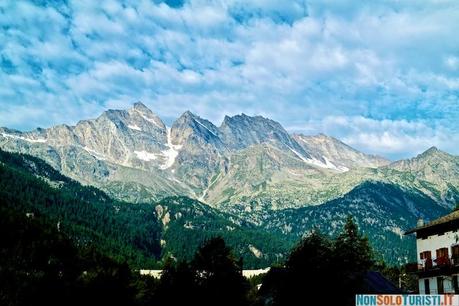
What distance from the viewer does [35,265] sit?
198m

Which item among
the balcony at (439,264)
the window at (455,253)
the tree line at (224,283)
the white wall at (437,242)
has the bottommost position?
the tree line at (224,283)

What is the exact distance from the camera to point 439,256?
66.9 m

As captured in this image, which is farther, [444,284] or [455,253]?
[444,284]

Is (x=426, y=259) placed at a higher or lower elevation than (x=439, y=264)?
higher

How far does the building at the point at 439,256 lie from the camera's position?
209 feet

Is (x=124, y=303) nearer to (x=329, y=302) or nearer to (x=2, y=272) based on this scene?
(x=329, y=302)

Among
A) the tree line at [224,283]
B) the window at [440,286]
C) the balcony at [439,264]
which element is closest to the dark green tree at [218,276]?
the tree line at [224,283]

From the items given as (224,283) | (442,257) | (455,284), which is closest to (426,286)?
(442,257)

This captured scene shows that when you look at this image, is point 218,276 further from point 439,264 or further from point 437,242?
point 437,242

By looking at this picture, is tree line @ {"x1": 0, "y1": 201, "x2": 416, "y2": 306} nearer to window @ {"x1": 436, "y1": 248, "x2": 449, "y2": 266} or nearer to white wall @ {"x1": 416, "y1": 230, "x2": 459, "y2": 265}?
window @ {"x1": 436, "y1": 248, "x2": 449, "y2": 266}

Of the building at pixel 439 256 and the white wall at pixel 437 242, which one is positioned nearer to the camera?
the building at pixel 439 256

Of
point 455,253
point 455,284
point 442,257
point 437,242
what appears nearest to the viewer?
point 455,284

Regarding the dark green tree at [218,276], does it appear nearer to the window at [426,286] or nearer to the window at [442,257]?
the window at [442,257]

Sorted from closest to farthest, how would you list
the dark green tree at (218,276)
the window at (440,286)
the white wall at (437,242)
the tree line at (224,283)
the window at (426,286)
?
the tree line at (224,283)
the dark green tree at (218,276)
the white wall at (437,242)
the window at (440,286)
the window at (426,286)
